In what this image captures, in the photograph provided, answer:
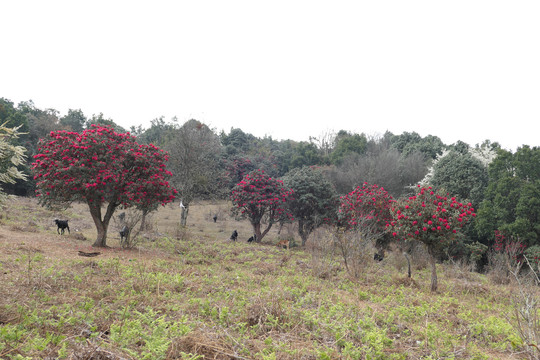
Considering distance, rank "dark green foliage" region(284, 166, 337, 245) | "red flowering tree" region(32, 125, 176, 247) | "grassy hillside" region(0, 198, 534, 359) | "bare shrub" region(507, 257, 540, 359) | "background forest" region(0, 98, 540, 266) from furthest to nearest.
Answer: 1. "dark green foliage" region(284, 166, 337, 245)
2. "background forest" region(0, 98, 540, 266)
3. "red flowering tree" region(32, 125, 176, 247)
4. "grassy hillside" region(0, 198, 534, 359)
5. "bare shrub" region(507, 257, 540, 359)

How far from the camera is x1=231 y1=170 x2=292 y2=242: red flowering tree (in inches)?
724

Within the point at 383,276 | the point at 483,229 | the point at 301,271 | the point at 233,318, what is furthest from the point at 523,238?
the point at 233,318

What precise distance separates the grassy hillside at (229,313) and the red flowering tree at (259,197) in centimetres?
828

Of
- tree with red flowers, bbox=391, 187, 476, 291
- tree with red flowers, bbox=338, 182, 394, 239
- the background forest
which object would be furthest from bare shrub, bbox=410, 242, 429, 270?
tree with red flowers, bbox=391, 187, 476, 291

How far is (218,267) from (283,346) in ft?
19.8

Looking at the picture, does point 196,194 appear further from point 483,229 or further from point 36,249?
point 483,229

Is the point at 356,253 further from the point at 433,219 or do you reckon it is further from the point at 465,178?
the point at 465,178

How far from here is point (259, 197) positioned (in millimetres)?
18172

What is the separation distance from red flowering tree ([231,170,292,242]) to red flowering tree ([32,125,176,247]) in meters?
7.49

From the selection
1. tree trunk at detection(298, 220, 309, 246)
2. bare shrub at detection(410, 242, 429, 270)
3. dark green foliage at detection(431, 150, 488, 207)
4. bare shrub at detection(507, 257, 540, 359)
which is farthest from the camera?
tree trunk at detection(298, 220, 309, 246)

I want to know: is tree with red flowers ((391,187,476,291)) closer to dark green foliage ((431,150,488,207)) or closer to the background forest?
the background forest

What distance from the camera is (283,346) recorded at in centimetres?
363

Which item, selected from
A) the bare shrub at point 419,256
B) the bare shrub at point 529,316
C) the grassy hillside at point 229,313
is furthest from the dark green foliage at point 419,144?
the bare shrub at point 529,316

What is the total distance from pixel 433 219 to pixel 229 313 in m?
6.11
